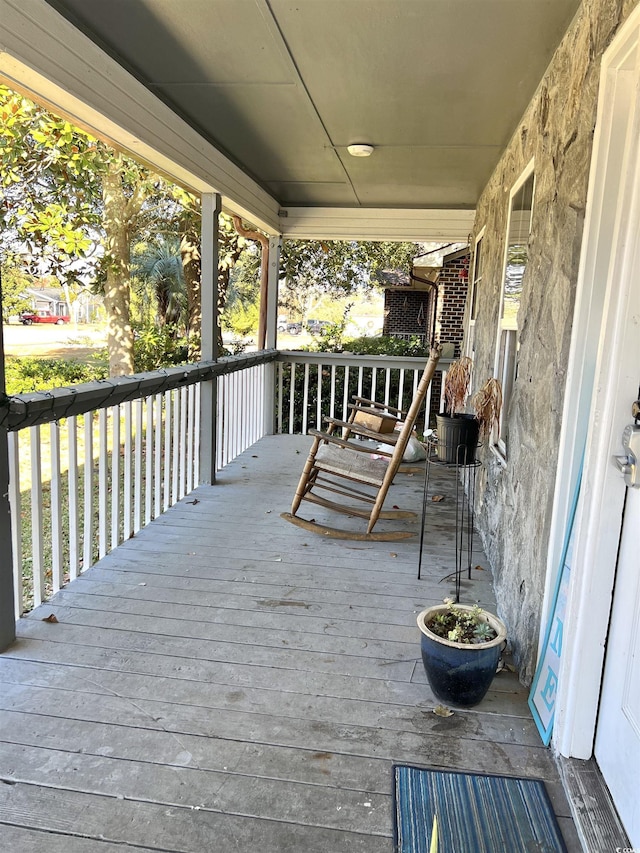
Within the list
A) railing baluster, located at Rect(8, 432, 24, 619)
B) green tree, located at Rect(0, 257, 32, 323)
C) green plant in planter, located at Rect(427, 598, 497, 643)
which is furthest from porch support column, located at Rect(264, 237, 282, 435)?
green plant in planter, located at Rect(427, 598, 497, 643)

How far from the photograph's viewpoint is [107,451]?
327 cm

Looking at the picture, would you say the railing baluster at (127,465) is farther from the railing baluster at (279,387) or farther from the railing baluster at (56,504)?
the railing baluster at (279,387)

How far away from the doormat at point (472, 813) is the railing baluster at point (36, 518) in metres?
1.64

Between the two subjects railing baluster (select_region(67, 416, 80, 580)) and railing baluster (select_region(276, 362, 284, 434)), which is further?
railing baluster (select_region(276, 362, 284, 434))

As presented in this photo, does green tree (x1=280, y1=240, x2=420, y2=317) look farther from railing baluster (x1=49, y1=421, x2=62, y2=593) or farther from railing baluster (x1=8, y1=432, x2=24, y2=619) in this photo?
railing baluster (x1=8, y1=432, x2=24, y2=619)

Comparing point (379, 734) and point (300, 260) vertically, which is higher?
point (300, 260)

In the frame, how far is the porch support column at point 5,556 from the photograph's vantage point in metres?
2.11

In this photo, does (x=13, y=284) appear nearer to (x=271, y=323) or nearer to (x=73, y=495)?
(x=271, y=323)

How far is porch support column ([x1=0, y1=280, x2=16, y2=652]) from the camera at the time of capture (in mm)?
2113

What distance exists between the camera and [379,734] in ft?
5.92

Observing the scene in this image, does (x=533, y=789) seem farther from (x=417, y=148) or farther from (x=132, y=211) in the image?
(x=132, y=211)

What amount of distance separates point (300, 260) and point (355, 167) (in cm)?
650

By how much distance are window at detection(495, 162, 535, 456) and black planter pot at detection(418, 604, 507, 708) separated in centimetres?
127

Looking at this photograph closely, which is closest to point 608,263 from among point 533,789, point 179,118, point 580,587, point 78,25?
point 580,587
